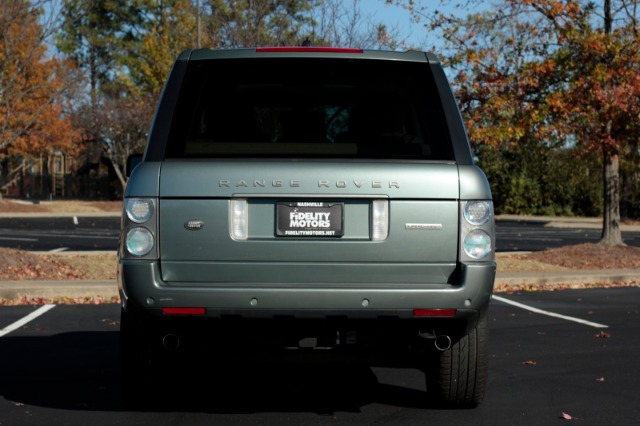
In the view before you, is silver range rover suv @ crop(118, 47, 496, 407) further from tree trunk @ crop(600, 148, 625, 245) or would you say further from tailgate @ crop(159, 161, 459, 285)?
tree trunk @ crop(600, 148, 625, 245)

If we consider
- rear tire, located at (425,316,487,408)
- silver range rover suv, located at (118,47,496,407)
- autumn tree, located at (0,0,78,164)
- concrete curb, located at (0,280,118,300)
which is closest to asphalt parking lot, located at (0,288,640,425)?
rear tire, located at (425,316,487,408)

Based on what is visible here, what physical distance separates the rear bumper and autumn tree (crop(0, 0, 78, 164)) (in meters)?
11.5

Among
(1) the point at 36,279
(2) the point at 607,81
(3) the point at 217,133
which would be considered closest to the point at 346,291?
(3) the point at 217,133

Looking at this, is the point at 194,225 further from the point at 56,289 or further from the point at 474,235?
the point at 56,289

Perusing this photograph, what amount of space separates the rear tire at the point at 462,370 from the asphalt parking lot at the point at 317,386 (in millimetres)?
122

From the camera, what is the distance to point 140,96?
160ft

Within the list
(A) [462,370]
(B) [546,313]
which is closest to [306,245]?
(A) [462,370]

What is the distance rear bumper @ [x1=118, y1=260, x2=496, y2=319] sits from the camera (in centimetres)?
536

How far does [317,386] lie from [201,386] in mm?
794

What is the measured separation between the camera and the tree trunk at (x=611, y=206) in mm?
19578

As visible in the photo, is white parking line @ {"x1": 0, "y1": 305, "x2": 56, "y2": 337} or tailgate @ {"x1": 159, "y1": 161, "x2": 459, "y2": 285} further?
white parking line @ {"x1": 0, "y1": 305, "x2": 56, "y2": 337}

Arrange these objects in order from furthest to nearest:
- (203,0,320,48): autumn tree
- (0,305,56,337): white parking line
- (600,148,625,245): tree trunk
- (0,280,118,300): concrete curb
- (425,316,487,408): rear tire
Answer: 1. (203,0,320,48): autumn tree
2. (600,148,625,245): tree trunk
3. (0,280,118,300): concrete curb
4. (0,305,56,337): white parking line
5. (425,316,487,408): rear tire

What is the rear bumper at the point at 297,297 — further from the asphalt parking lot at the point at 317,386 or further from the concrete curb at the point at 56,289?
the concrete curb at the point at 56,289

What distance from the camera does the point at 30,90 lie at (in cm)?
1845
